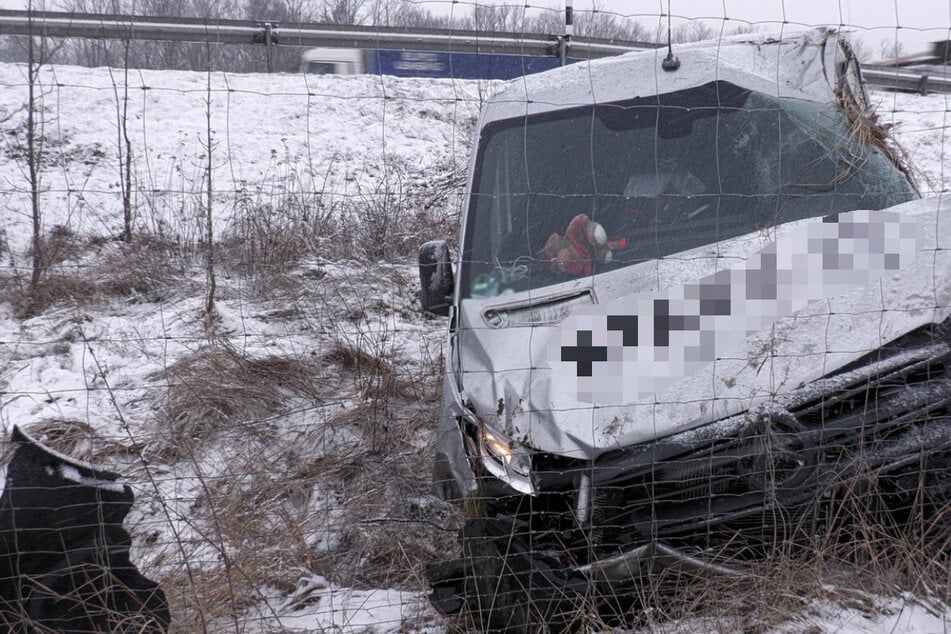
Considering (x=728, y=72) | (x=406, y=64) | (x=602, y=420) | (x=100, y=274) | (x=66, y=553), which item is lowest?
(x=66, y=553)

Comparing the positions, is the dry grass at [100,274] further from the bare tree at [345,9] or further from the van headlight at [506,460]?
the van headlight at [506,460]

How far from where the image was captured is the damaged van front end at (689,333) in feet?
7.56

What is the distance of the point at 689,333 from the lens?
8.18 ft

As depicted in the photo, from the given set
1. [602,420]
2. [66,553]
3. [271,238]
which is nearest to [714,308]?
[602,420]

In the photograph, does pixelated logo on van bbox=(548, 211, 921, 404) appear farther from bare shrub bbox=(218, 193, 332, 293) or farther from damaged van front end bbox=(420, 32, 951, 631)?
bare shrub bbox=(218, 193, 332, 293)

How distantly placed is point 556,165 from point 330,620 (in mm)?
2030

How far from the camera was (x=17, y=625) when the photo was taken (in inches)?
91.9

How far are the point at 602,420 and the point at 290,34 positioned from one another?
803 cm

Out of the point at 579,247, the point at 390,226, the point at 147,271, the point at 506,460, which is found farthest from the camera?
the point at 390,226

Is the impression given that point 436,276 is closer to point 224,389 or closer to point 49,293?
point 224,389

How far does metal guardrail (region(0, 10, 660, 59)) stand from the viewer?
6.50 metres

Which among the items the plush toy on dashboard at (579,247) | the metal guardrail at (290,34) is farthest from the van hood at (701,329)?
the metal guardrail at (290,34)

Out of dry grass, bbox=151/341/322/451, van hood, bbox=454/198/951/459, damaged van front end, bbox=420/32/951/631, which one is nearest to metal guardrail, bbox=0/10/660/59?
dry grass, bbox=151/341/322/451

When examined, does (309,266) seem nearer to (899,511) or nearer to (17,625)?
(17,625)
